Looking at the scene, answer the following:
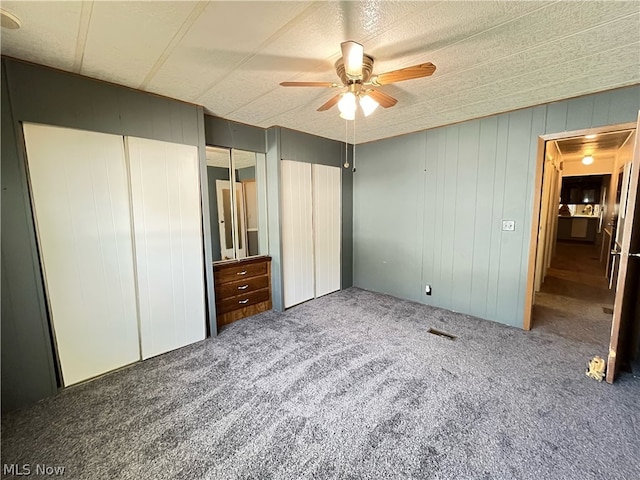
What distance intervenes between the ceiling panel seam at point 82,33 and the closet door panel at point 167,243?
575 millimetres

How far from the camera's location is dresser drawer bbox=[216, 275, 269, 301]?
3176 mm

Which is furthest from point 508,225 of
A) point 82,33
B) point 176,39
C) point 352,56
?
point 82,33

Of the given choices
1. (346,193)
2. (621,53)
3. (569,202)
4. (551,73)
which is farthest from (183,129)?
(569,202)

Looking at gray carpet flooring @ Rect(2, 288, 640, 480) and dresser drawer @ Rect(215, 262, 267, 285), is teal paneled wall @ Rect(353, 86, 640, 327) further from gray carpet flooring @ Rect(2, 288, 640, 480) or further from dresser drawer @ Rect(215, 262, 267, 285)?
dresser drawer @ Rect(215, 262, 267, 285)

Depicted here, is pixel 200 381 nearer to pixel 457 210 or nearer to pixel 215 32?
pixel 215 32

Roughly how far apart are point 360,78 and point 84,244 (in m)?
2.44

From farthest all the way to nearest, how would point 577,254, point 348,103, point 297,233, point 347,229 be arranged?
point 577,254, point 347,229, point 297,233, point 348,103

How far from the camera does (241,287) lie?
3371mm

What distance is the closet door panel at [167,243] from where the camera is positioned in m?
2.38

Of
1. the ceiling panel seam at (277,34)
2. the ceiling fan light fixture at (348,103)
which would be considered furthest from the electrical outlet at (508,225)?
the ceiling panel seam at (277,34)

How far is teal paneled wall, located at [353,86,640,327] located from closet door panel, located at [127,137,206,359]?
Result: 270cm

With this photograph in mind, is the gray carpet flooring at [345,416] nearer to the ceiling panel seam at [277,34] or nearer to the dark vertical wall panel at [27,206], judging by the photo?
the dark vertical wall panel at [27,206]

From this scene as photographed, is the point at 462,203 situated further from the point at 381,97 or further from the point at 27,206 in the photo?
the point at 27,206

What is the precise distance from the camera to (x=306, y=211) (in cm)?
389
